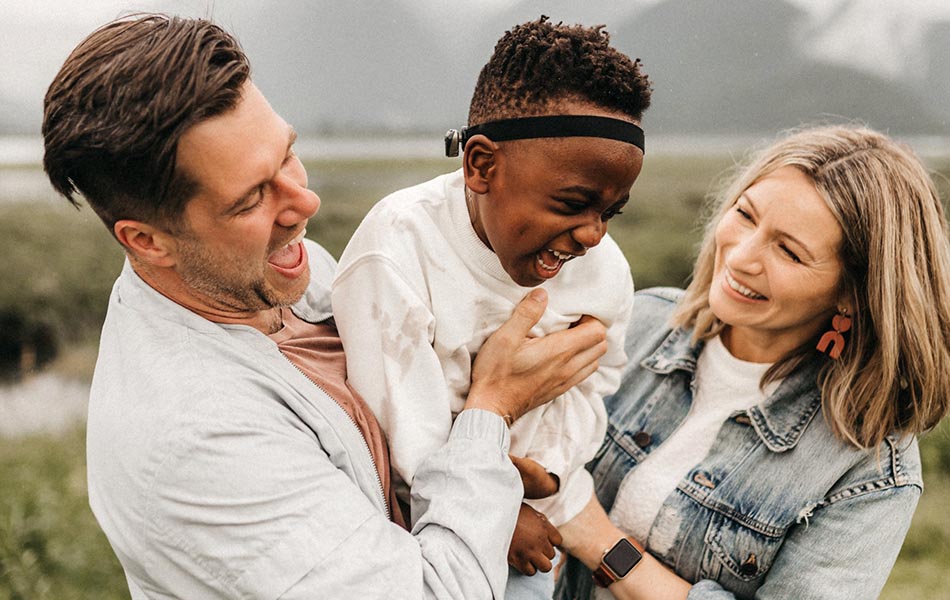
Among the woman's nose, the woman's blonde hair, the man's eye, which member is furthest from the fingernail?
the woman's blonde hair

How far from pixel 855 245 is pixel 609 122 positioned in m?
0.84

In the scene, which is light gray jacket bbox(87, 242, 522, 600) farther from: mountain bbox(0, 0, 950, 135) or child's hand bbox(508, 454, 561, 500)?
mountain bbox(0, 0, 950, 135)

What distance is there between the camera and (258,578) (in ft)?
4.28

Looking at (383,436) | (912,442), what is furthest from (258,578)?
(912,442)

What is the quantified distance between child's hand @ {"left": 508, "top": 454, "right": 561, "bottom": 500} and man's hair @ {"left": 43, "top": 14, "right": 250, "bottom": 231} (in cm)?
97

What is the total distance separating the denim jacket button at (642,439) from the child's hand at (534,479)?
381 mm

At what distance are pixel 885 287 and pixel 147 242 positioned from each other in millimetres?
1750

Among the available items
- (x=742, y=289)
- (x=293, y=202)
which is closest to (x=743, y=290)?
(x=742, y=289)

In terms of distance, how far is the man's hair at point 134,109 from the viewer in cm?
136

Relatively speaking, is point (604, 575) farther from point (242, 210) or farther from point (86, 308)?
point (86, 308)

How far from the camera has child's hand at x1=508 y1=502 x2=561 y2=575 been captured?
1.84 meters

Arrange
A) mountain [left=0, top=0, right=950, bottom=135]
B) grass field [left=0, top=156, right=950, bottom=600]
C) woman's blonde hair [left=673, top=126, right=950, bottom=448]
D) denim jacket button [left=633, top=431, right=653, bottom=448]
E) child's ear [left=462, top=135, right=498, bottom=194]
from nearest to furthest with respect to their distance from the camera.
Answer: child's ear [left=462, top=135, right=498, bottom=194] → woman's blonde hair [left=673, top=126, right=950, bottom=448] → denim jacket button [left=633, top=431, right=653, bottom=448] → grass field [left=0, top=156, right=950, bottom=600] → mountain [left=0, top=0, right=950, bottom=135]

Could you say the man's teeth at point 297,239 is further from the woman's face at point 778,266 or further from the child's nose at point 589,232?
the woman's face at point 778,266

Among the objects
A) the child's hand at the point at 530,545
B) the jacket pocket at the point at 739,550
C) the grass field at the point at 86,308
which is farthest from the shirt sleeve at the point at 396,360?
the grass field at the point at 86,308
